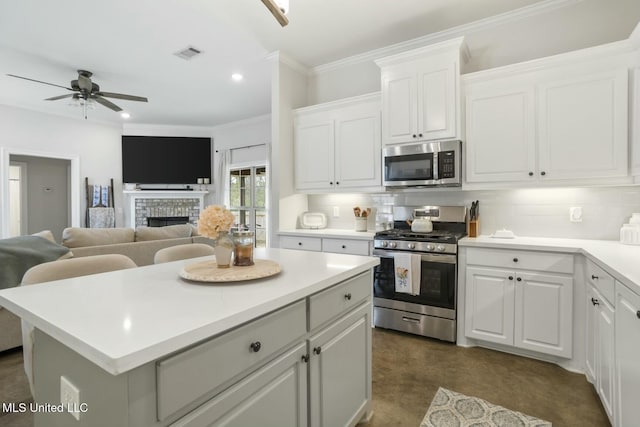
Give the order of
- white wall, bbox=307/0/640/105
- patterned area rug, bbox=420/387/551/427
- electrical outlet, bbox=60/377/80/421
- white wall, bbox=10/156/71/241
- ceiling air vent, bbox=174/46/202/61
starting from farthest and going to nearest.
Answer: white wall, bbox=10/156/71/241
ceiling air vent, bbox=174/46/202/61
white wall, bbox=307/0/640/105
patterned area rug, bbox=420/387/551/427
electrical outlet, bbox=60/377/80/421

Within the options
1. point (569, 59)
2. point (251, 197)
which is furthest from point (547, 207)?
point (251, 197)

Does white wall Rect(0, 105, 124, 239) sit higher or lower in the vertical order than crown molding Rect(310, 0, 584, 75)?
lower

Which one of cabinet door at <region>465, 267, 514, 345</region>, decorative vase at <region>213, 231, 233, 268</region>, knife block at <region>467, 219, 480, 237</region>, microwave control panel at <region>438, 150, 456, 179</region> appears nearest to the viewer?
decorative vase at <region>213, 231, 233, 268</region>

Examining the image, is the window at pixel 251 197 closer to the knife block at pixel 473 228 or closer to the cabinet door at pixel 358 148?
the cabinet door at pixel 358 148

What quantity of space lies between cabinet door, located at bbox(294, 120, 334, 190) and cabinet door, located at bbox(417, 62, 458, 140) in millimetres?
1050

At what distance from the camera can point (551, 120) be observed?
8.27 ft

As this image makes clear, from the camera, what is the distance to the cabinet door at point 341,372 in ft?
4.38

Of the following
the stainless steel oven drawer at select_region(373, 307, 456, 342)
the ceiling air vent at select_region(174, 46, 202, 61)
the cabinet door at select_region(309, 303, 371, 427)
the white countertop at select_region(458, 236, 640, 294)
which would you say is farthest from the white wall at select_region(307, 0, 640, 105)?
the cabinet door at select_region(309, 303, 371, 427)

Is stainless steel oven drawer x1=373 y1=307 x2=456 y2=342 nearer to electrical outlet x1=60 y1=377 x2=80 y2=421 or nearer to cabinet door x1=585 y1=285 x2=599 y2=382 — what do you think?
cabinet door x1=585 y1=285 x2=599 y2=382

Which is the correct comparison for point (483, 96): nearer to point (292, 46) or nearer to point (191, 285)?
point (292, 46)

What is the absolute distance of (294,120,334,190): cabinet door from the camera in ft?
11.9

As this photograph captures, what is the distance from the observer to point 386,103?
312 cm

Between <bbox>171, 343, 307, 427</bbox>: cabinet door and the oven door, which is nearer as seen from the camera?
<bbox>171, 343, 307, 427</bbox>: cabinet door

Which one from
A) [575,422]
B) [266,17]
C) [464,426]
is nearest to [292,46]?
[266,17]
